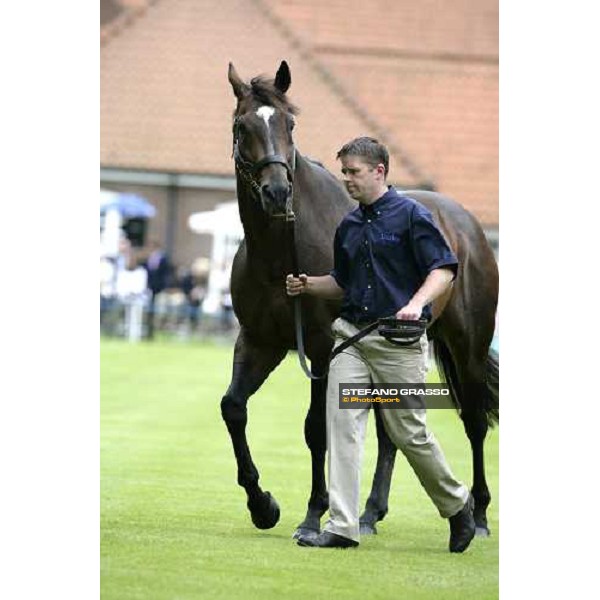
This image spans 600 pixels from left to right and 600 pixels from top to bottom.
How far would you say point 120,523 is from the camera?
7.74 metres

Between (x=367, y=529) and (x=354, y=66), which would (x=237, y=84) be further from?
(x=367, y=529)

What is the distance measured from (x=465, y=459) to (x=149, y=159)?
406 centimetres

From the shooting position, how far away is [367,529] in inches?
310

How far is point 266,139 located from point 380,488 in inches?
87.0

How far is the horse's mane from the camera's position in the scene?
275 inches

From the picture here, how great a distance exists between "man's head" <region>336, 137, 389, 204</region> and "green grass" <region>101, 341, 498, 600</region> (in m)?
1.63

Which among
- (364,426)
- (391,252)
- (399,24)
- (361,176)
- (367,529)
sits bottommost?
(367,529)

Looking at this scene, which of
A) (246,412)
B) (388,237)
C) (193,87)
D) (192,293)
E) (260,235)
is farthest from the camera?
(192,293)

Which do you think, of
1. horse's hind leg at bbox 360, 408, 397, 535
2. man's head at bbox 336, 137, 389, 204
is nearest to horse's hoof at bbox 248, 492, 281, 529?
horse's hind leg at bbox 360, 408, 397, 535

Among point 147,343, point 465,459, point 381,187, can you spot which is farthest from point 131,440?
point 147,343

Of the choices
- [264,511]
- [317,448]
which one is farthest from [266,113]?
[264,511]

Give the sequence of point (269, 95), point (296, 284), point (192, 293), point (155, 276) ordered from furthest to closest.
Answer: point (192, 293) < point (155, 276) < point (296, 284) < point (269, 95)

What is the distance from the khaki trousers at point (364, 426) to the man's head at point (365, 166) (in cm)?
63
